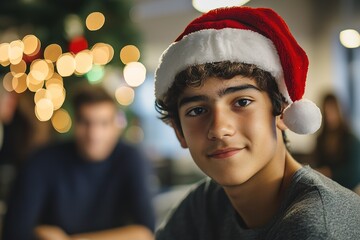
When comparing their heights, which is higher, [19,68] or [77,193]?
[19,68]

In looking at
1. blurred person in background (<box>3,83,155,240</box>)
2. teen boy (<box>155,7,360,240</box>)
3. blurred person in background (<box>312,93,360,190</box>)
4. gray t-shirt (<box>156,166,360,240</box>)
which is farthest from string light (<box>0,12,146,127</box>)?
teen boy (<box>155,7,360,240</box>)

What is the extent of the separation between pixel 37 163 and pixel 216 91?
4.08 ft

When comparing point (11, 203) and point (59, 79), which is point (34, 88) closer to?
point (59, 79)

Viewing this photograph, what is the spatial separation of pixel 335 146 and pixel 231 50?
1.88m

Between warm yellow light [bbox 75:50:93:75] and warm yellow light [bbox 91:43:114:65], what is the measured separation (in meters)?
0.03

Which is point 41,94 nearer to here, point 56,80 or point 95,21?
point 56,80

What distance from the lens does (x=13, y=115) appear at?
322 cm

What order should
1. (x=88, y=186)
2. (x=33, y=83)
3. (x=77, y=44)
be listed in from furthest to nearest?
(x=33, y=83) < (x=77, y=44) < (x=88, y=186)

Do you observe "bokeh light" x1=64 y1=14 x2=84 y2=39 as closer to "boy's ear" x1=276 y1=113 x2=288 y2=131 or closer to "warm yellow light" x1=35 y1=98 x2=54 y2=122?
"warm yellow light" x1=35 y1=98 x2=54 y2=122

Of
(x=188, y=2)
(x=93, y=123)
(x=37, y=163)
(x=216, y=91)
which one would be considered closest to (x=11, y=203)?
(x=37, y=163)

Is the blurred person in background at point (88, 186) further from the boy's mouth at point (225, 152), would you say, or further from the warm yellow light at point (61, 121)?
the boy's mouth at point (225, 152)

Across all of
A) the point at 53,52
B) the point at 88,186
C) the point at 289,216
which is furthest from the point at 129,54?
the point at 289,216

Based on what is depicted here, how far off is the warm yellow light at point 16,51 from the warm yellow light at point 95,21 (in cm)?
37

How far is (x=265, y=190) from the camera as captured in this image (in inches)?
38.6
